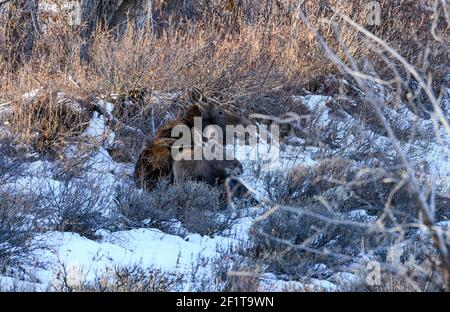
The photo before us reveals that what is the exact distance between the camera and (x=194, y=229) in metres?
6.62

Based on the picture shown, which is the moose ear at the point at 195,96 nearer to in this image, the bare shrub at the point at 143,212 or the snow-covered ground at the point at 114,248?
the snow-covered ground at the point at 114,248

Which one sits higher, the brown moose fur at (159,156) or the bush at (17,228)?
the brown moose fur at (159,156)

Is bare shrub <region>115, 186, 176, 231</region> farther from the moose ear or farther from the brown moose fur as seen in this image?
the moose ear

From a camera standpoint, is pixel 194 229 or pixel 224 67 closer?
pixel 194 229

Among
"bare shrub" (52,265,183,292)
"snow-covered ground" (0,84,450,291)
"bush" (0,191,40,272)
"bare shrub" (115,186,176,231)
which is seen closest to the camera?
"bare shrub" (52,265,183,292)

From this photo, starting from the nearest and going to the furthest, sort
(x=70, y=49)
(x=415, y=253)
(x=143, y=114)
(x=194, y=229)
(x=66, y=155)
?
(x=415, y=253) < (x=194, y=229) < (x=66, y=155) < (x=143, y=114) < (x=70, y=49)

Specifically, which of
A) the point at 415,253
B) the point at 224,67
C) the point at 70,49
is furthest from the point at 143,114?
the point at 415,253

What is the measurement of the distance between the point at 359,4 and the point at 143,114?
490cm

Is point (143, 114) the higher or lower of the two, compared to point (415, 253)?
higher

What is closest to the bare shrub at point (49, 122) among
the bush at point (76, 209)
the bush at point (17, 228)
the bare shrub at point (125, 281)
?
the bush at point (76, 209)

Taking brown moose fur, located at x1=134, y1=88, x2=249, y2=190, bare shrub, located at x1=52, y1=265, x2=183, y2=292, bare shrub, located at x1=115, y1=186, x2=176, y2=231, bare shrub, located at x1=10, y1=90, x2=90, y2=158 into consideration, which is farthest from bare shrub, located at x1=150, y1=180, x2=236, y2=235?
bare shrub, located at x1=10, y1=90, x2=90, y2=158

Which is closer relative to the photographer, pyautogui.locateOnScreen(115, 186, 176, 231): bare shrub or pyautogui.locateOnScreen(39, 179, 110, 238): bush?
pyautogui.locateOnScreen(39, 179, 110, 238): bush

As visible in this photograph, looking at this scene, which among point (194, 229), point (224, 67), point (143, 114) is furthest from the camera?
point (224, 67)
